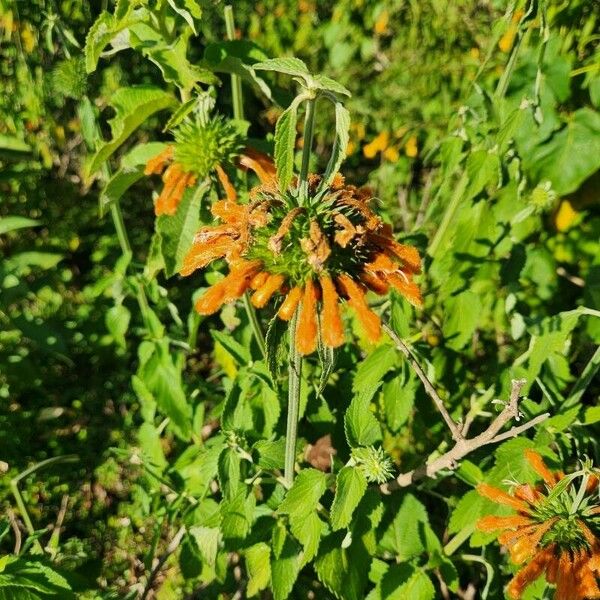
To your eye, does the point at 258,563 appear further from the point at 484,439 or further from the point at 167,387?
the point at 484,439

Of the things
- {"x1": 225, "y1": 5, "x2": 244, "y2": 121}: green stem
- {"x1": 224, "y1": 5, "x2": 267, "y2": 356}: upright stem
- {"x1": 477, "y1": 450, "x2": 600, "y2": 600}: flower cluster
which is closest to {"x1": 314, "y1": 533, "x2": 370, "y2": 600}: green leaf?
{"x1": 477, "y1": 450, "x2": 600, "y2": 600}: flower cluster

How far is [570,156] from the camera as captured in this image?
6.15 feet

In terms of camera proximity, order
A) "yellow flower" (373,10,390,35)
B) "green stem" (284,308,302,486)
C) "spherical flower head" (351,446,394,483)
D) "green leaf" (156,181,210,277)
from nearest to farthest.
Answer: "green stem" (284,308,302,486)
"spherical flower head" (351,446,394,483)
"green leaf" (156,181,210,277)
"yellow flower" (373,10,390,35)

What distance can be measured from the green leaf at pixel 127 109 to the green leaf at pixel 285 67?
1.89 ft

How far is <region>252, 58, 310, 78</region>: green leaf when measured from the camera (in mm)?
774

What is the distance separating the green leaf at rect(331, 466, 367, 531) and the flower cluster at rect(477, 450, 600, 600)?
10.6 inches

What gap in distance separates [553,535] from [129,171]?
1.25m

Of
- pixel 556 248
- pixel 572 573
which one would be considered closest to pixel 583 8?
pixel 556 248

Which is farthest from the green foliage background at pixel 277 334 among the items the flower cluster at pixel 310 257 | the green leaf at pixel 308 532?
the flower cluster at pixel 310 257

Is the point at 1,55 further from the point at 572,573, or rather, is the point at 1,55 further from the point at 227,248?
the point at 572,573

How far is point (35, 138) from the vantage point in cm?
302

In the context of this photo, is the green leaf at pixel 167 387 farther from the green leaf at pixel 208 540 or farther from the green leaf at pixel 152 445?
the green leaf at pixel 208 540

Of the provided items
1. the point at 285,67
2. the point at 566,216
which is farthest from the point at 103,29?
the point at 566,216

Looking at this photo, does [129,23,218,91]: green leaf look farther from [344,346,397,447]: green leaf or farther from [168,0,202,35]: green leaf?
[344,346,397,447]: green leaf
